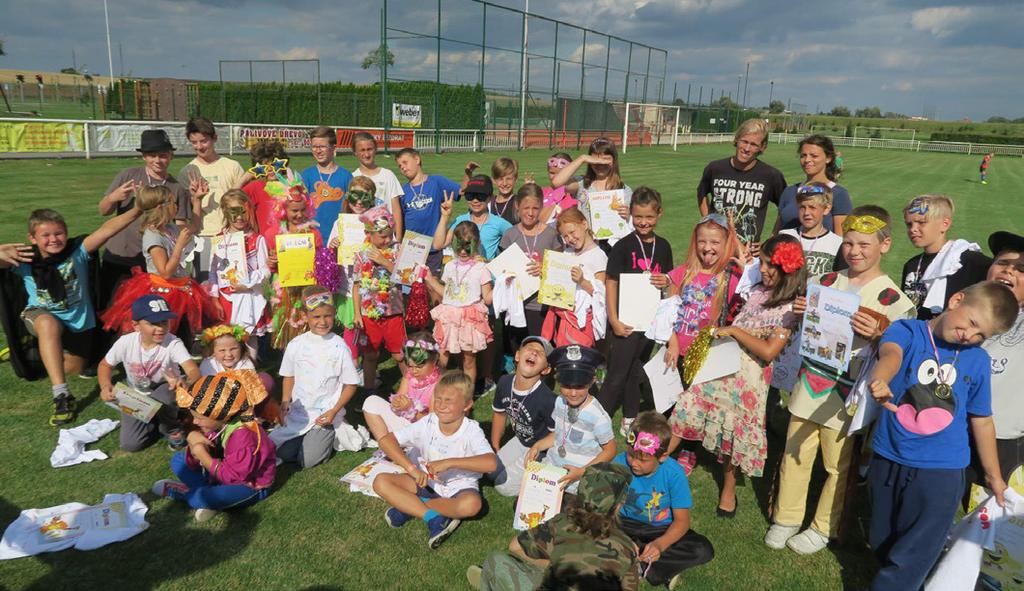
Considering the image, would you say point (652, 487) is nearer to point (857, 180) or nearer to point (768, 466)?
point (768, 466)

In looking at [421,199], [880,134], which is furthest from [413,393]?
[880,134]

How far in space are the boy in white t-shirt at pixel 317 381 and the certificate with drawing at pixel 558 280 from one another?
1857 mm

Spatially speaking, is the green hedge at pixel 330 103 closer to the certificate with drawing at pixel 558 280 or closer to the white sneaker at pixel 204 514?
the certificate with drawing at pixel 558 280

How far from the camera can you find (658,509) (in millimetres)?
3963

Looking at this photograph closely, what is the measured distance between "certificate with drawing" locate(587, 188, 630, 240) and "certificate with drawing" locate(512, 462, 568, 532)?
2951mm

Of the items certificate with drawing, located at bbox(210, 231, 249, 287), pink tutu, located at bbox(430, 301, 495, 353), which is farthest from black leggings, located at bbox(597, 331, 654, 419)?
certificate with drawing, located at bbox(210, 231, 249, 287)

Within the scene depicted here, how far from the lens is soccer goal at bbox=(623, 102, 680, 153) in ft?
166

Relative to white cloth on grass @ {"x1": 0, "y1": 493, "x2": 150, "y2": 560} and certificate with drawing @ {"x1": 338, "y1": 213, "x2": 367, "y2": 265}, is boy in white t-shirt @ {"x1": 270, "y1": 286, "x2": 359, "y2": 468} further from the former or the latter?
white cloth on grass @ {"x1": 0, "y1": 493, "x2": 150, "y2": 560}

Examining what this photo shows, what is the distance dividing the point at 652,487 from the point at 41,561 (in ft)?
12.5

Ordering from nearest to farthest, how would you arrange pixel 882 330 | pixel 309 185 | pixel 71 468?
pixel 882 330 < pixel 71 468 < pixel 309 185

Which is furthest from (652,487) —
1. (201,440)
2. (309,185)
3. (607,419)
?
(309,185)

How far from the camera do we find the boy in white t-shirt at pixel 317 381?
5.11 m

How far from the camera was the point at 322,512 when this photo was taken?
4.39m

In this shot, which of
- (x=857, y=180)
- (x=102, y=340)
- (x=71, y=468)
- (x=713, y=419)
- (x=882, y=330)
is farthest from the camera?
(x=857, y=180)
